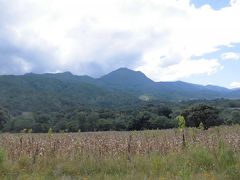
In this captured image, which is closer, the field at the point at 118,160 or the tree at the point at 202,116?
the field at the point at 118,160

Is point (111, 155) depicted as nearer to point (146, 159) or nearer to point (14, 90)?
point (146, 159)

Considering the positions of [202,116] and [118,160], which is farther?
Answer: [202,116]

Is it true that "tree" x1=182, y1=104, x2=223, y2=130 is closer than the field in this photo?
No

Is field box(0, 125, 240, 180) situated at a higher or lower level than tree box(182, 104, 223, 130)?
lower

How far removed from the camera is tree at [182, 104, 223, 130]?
41.7 metres

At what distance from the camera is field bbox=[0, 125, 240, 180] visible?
9961 millimetres

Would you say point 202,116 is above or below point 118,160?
above

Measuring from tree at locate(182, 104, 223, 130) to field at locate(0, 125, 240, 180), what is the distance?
1056 inches

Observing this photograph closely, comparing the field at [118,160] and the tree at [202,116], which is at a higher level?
the tree at [202,116]

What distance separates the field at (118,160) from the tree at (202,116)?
26827 mm

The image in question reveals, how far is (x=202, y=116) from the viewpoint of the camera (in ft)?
140

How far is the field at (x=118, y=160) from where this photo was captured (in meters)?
9.96

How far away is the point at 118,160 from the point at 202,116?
32.1 m

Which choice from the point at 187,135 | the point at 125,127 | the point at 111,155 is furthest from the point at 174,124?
the point at 111,155
